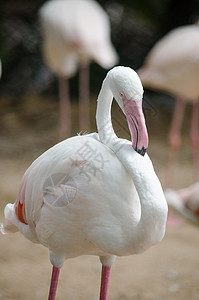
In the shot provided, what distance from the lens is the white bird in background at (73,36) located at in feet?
16.1

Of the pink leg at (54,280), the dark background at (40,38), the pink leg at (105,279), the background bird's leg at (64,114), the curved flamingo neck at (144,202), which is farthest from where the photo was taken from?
the dark background at (40,38)

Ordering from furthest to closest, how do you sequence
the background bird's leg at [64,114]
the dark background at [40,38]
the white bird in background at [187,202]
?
the dark background at [40,38] → the background bird's leg at [64,114] → the white bird in background at [187,202]

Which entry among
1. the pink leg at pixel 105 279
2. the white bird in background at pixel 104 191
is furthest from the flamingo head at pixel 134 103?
the pink leg at pixel 105 279

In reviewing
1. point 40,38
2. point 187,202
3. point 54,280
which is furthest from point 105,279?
point 40,38

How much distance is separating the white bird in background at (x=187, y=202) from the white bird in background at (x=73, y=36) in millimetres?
1807

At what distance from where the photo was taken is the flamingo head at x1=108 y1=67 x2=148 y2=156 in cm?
189

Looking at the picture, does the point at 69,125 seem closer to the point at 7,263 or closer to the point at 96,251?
the point at 7,263

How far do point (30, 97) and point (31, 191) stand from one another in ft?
15.2

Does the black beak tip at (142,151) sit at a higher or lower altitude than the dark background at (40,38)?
higher

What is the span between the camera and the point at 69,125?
5.93 metres

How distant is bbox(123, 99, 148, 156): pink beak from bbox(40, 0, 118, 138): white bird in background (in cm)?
295

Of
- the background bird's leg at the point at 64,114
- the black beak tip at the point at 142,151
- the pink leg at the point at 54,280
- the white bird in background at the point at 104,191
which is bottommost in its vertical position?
the background bird's leg at the point at 64,114

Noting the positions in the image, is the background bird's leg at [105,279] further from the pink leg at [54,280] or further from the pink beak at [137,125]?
the pink beak at [137,125]

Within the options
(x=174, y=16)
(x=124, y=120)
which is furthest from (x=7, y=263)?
(x=174, y=16)
